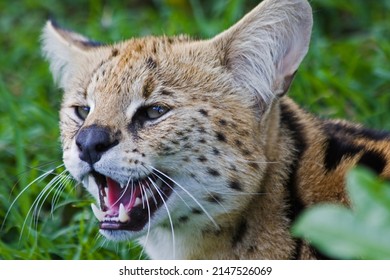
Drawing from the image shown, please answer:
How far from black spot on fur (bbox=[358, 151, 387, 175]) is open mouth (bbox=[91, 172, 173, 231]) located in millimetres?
905

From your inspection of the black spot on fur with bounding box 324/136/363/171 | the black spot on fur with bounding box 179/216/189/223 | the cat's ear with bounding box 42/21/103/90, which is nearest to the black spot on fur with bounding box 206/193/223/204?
the black spot on fur with bounding box 179/216/189/223

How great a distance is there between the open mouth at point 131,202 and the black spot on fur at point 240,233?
37 cm

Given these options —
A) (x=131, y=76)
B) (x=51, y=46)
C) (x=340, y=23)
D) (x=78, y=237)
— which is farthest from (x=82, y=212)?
(x=340, y=23)

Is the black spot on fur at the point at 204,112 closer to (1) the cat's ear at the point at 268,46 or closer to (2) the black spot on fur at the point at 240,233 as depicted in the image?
(1) the cat's ear at the point at 268,46

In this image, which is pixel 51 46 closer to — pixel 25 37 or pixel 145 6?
pixel 25 37

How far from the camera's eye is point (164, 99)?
3.75 meters

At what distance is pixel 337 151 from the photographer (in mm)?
3889

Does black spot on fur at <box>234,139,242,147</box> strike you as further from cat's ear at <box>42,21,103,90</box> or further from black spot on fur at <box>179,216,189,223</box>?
cat's ear at <box>42,21,103,90</box>

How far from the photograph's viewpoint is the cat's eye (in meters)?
3.96

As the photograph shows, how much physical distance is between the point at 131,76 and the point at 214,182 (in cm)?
64

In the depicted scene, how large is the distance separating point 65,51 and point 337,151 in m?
1.62

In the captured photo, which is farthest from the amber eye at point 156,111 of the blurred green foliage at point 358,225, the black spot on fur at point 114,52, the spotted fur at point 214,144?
the blurred green foliage at point 358,225

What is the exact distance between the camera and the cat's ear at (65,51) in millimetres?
4359

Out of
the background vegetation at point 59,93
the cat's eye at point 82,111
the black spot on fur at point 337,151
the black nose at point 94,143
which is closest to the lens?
the black nose at point 94,143
